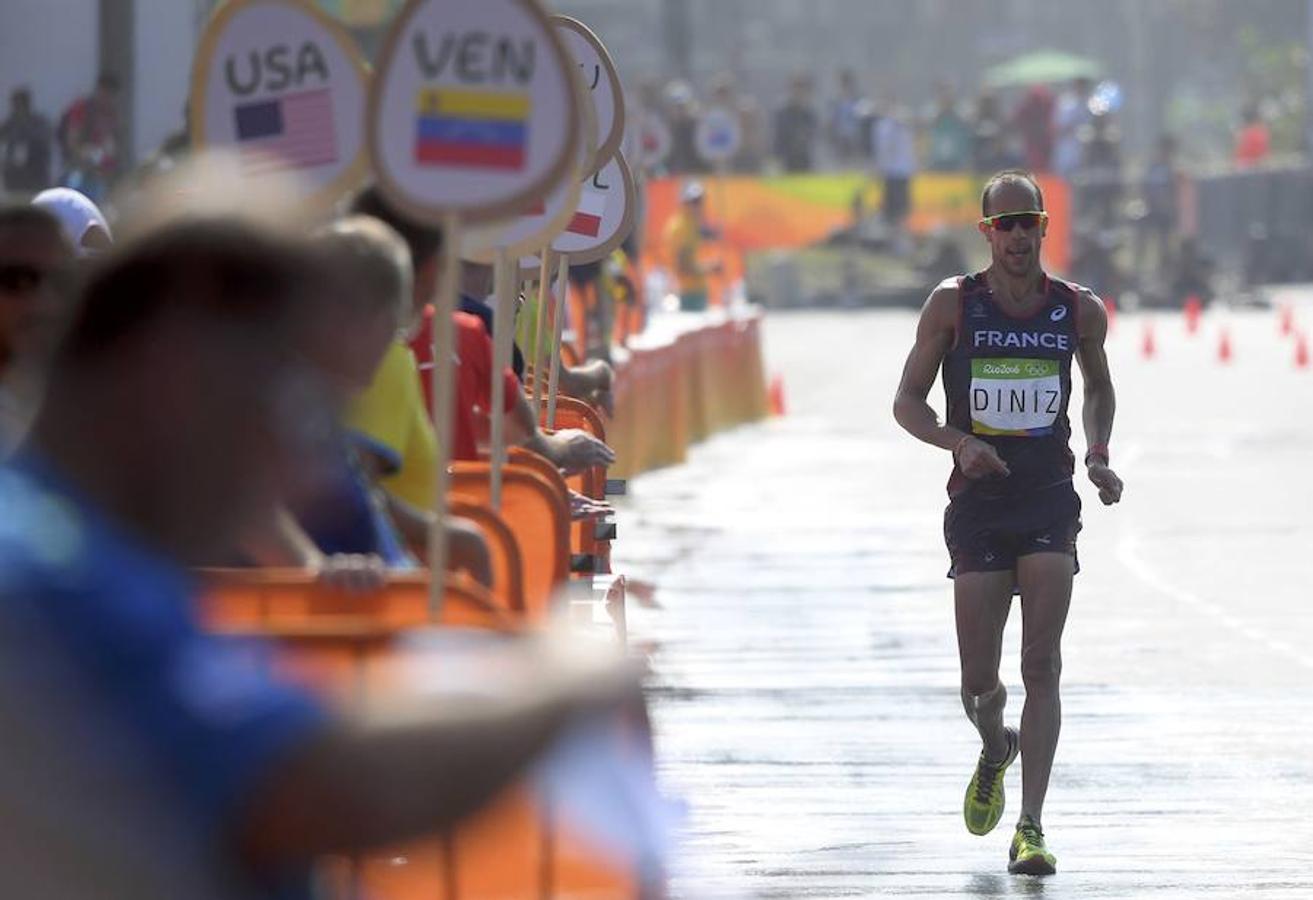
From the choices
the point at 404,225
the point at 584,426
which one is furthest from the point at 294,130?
the point at 584,426

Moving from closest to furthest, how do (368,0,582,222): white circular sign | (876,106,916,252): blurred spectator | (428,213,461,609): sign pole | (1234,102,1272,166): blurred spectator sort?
(428,213,461,609): sign pole < (368,0,582,222): white circular sign < (876,106,916,252): blurred spectator < (1234,102,1272,166): blurred spectator

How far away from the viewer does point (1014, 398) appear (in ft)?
32.0

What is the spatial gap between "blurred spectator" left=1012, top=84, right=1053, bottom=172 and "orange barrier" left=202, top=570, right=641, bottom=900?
46.6m

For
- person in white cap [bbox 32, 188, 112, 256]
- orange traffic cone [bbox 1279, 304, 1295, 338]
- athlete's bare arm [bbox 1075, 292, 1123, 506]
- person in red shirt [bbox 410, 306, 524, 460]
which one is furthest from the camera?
orange traffic cone [bbox 1279, 304, 1295, 338]

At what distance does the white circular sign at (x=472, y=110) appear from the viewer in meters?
5.84

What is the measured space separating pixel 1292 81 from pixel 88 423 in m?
97.9

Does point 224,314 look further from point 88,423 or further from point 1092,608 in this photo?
point 1092,608

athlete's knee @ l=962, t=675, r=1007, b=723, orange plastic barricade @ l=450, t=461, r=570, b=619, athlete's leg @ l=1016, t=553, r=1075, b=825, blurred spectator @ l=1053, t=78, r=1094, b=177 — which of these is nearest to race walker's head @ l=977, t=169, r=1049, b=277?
athlete's leg @ l=1016, t=553, r=1075, b=825

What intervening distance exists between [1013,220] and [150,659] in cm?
701

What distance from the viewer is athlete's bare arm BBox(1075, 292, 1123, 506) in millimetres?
9781

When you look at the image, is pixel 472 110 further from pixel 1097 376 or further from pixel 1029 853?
pixel 1097 376

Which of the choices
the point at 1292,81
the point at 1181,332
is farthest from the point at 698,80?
the point at 1181,332

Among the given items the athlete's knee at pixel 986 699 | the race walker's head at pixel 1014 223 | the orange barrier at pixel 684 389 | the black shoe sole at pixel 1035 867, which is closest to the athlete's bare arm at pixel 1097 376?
the race walker's head at pixel 1014 223

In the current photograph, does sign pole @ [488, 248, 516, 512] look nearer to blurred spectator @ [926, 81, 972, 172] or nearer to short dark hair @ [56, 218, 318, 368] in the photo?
short dark hair @ [56, 218, 318, 368]
